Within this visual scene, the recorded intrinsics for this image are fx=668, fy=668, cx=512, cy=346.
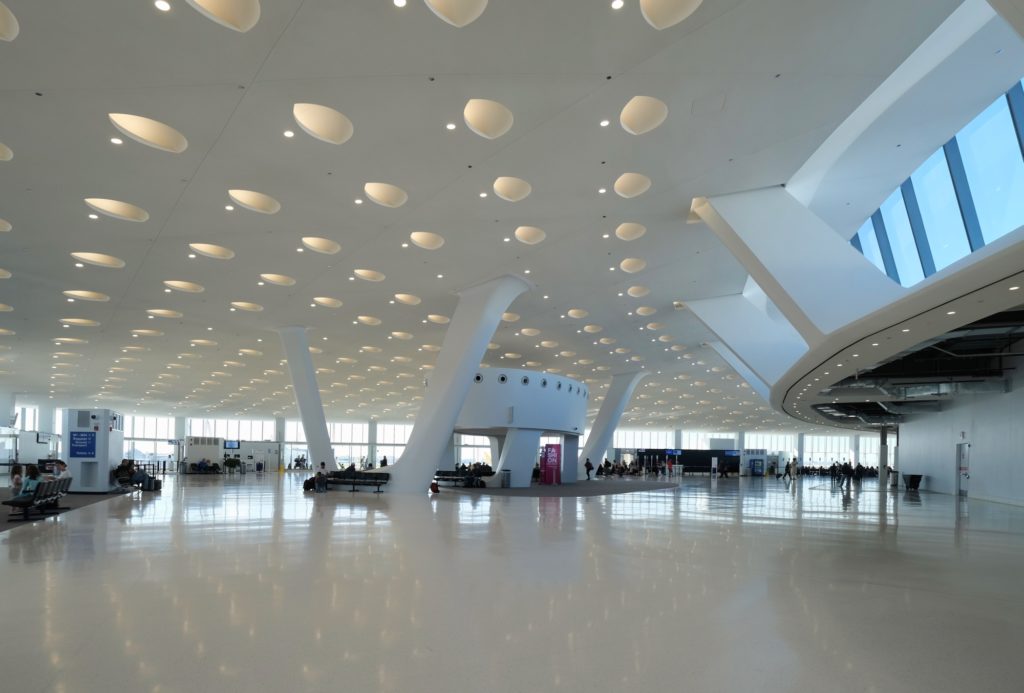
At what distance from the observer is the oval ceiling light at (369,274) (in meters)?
20.0

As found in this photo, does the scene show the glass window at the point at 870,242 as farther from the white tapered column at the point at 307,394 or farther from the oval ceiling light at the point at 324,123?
the white tapered column at the point at 307,394

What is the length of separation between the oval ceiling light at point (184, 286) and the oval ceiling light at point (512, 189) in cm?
1178

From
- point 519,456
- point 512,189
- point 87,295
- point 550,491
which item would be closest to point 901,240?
point 512,189

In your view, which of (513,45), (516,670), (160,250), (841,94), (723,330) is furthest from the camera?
(723,330)

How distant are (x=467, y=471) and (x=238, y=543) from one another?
2436cm

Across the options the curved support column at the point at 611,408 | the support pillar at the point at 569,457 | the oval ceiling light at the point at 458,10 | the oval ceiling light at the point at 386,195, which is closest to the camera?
the oval ceiling light at the point at 458,10

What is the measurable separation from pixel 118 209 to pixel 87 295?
9106 millimetres

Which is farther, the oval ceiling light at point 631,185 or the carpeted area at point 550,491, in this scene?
the carpeted area at point 550,491

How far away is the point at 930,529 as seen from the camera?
13828mm

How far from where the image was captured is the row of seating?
13.1m

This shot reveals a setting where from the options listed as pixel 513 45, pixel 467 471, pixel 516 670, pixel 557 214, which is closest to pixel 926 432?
pixel 467 471

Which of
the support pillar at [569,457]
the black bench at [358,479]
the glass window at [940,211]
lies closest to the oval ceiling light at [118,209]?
the black bench at [358,479]

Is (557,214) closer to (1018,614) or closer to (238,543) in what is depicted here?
(238,543)

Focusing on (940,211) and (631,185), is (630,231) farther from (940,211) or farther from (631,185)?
(940,211)
